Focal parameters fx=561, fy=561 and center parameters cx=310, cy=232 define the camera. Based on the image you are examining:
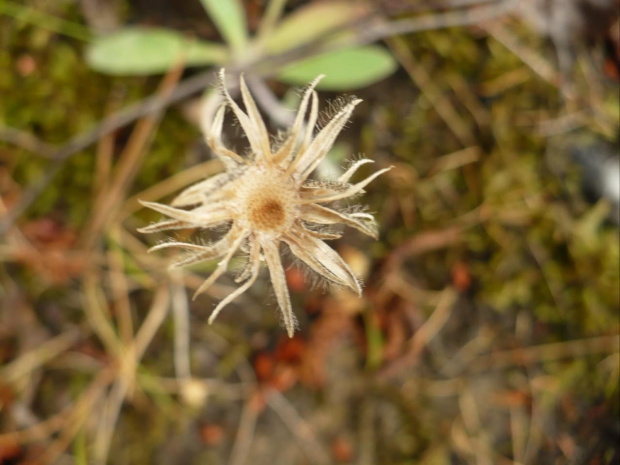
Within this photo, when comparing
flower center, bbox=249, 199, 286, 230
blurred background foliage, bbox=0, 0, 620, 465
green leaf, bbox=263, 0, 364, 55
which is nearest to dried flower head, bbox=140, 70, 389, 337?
flower center, bbox=249, 199, 286, 230

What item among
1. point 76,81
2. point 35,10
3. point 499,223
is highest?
point 35,10

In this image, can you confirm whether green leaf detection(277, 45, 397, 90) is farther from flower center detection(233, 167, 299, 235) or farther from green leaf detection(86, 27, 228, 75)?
flower center detection(233, 167, 299, 235)

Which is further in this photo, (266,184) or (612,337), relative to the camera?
(612,337)

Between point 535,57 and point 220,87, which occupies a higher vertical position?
point 535,57

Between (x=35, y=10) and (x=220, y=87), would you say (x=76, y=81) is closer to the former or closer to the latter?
(x=35, y=10)

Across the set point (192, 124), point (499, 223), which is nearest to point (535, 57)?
point (499, 223)

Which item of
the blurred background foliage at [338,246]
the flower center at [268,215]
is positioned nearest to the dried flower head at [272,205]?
the flower center at [268,215]
